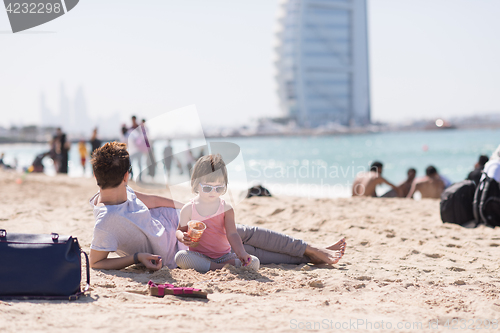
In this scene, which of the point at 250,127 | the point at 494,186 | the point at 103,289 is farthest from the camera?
the point at 250,127

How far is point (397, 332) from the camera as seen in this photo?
1857 mm

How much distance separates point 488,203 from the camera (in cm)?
427

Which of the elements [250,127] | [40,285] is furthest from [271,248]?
[250,127]

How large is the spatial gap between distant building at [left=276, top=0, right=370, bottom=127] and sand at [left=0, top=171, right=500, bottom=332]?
73.2 m

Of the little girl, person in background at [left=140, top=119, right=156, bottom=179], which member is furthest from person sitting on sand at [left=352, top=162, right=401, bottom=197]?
the little girl

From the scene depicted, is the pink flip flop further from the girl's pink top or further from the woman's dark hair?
the woman's dark hair

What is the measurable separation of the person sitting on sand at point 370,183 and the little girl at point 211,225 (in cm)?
497

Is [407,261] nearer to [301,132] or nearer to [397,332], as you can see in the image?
[397,332]

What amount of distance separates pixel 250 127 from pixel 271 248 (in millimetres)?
87836

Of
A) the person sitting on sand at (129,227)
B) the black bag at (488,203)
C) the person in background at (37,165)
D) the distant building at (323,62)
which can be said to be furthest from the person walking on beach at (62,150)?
the distant building at (323,62)

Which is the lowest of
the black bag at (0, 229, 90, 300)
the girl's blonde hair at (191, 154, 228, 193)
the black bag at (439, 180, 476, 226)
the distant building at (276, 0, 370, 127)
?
the black bag at (439, 180, 476, 226)

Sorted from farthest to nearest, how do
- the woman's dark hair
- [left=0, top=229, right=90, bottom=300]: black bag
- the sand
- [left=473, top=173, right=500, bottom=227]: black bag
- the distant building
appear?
the distant building, [left=473, top=173, right=500, bottom=227]: black bag, the woman's dark hair, [left=0, top=229, right=90, bottom=300]: black bag, the sand

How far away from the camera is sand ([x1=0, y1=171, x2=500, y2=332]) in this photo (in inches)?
72.9

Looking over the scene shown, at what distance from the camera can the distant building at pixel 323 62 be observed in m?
75.7
